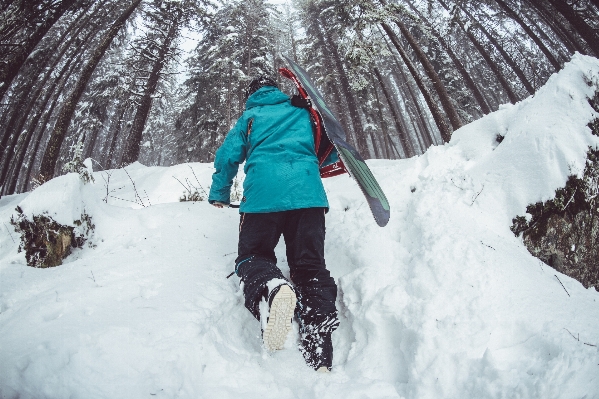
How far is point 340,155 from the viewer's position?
250cm

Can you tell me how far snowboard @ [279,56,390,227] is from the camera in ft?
7.82

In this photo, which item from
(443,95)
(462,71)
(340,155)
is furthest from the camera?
(462,71)

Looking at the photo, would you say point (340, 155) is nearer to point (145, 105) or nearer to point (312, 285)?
point (312, 285)

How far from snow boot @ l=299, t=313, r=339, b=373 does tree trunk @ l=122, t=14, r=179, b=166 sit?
37.3 feet

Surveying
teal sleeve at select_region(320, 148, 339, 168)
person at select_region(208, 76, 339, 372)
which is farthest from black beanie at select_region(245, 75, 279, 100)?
teal sleeve at select_region(320, 148, 339, 168)

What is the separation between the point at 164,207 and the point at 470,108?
20760 millimetres

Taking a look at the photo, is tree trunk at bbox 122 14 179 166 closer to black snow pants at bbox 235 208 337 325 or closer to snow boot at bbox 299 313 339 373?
black snow pants at bbox 235 208 337 325

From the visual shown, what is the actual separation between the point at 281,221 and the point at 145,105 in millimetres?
11820

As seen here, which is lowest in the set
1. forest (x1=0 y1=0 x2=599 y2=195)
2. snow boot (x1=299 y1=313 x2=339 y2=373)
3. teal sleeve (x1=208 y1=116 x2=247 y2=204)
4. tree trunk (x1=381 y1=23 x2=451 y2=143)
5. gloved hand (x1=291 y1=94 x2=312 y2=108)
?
snow boot (x1=299 y1=313 x2=339 y2=373)

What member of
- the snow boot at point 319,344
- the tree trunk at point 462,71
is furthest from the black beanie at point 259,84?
the tree trunk at point 462,71

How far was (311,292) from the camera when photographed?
2174mm

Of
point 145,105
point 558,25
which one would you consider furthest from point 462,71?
point 145,105

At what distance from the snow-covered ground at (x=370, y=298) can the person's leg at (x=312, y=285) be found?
0.52 feet

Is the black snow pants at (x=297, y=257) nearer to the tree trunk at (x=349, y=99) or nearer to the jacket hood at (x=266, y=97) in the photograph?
the jacket hood at (x=266, y=97)
